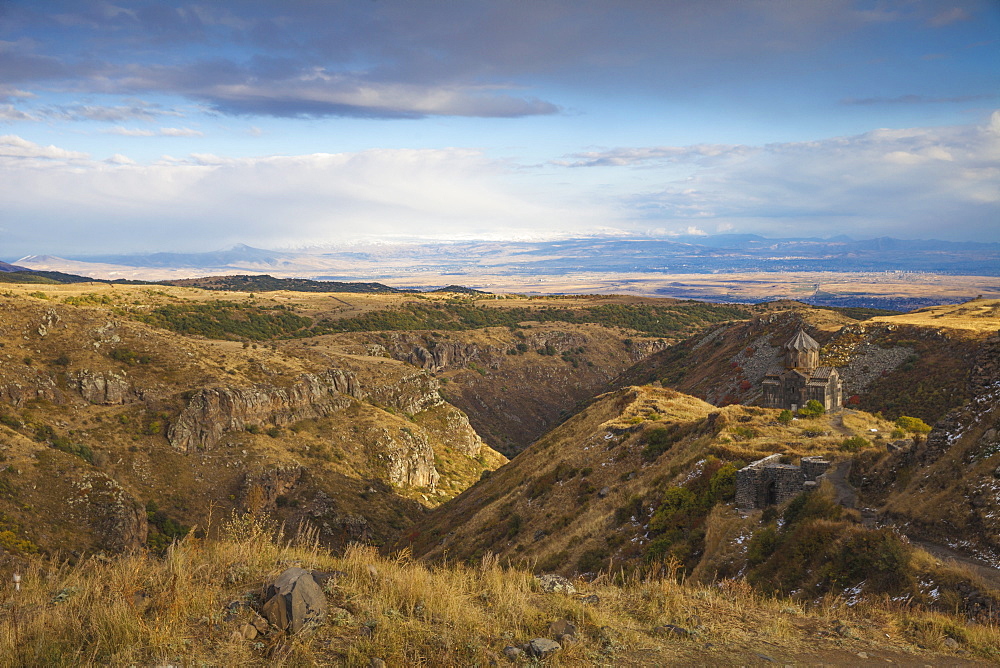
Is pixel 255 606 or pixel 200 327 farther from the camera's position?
pixel 200 327

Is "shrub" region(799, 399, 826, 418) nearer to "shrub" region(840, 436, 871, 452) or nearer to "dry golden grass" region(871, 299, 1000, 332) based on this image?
"shrub" region(840, 436, 871, 452)

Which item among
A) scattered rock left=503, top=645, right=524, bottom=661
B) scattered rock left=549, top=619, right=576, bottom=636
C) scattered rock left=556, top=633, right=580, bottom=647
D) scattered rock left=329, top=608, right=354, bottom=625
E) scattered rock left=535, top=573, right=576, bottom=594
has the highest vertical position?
scattered rock left=329, top=608, right=354, bottom=625

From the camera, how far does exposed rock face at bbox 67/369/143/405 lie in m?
44.9

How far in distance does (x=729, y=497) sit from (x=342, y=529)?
31.3m

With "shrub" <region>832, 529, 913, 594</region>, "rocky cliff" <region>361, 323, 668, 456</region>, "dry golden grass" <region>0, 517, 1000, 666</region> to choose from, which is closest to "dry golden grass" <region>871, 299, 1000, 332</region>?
"rocky cliff" <region>361, 323, 668, 456</region>

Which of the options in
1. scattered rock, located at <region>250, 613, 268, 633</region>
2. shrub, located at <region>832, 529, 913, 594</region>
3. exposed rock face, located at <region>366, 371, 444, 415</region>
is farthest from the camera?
exposed rock face, located at <region>366, 371, 444, 415</region>

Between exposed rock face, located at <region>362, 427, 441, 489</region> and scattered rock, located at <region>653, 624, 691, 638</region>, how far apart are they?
4840 cm

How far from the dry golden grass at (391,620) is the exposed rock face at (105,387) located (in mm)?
42556

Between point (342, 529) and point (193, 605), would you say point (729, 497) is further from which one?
point (342, 529)

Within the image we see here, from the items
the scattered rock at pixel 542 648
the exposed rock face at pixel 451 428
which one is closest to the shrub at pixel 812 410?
the scattered rock at pixel 542 648

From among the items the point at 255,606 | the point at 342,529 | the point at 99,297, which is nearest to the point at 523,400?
Result: the point at 342,529

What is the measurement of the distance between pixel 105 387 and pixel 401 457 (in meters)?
25.2

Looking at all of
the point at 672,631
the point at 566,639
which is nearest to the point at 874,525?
the point at 672,631

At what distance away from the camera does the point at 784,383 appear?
3922 cm
